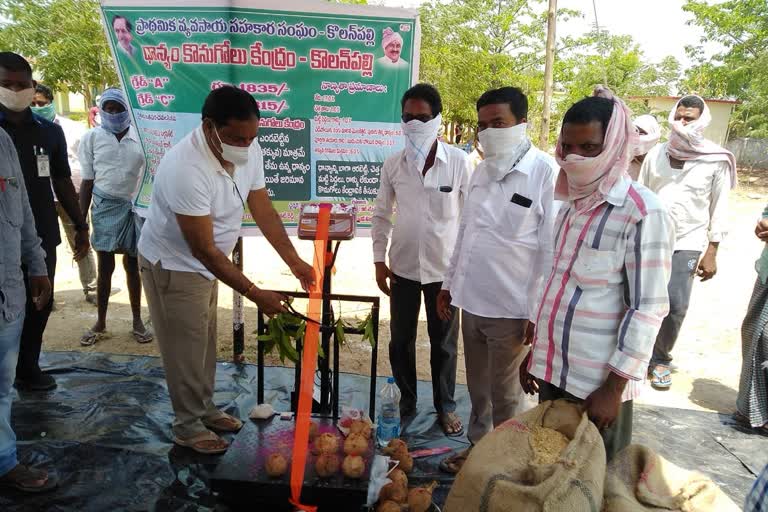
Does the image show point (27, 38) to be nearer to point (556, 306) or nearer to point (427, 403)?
point (427, 403)

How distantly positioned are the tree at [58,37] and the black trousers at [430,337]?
11729 millimetres

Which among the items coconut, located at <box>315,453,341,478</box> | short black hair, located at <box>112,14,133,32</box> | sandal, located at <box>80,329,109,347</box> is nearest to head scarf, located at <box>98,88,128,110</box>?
short black hair, located at <box>112,14,133,32</box>

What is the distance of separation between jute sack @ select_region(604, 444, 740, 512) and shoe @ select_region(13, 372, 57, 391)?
3621 mm

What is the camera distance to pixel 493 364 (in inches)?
110

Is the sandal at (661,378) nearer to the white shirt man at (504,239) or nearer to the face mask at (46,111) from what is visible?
the white shirt man at (504,239)

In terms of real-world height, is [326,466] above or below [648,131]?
below

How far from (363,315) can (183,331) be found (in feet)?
10.7

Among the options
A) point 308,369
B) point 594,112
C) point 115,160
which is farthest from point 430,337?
point 115,160

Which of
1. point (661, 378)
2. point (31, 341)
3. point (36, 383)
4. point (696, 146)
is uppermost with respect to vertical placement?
point (696, 146)

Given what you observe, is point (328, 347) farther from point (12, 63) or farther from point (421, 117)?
point (12, 63)

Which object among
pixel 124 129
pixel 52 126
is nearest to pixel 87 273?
pixel 124 129

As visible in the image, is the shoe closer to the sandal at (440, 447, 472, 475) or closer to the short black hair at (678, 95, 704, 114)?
the sandal at (440, 447, 472, 475)

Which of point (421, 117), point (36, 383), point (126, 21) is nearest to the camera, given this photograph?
point (421, 117)

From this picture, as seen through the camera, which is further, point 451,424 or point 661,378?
point 661,378
